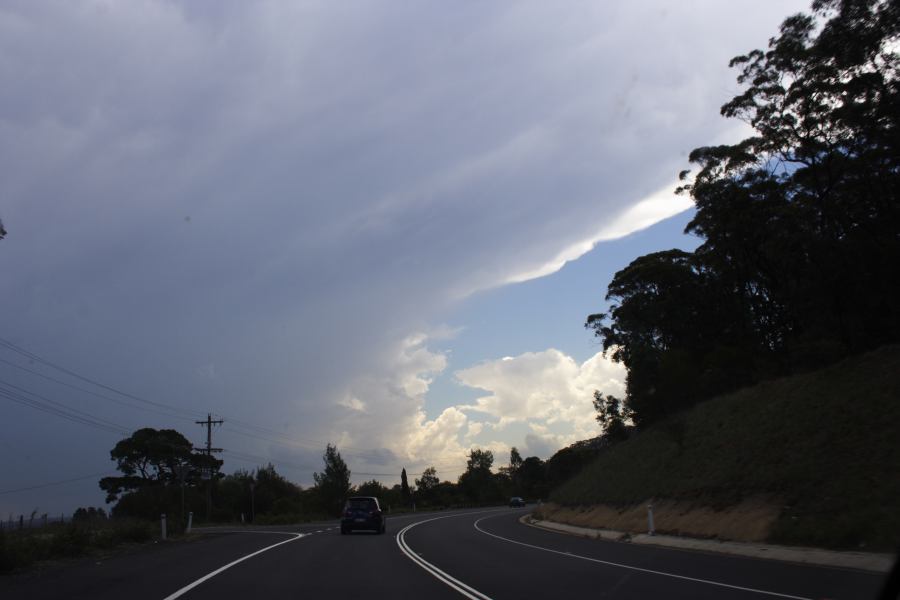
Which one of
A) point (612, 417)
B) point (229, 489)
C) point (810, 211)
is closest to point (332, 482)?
point (229, 489)

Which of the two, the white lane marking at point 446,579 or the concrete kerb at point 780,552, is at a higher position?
the white lane marking at point 446,579

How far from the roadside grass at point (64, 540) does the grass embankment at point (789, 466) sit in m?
19.0

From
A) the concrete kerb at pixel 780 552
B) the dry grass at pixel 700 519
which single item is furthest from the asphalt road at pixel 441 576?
the dry grass at pixel 700 519

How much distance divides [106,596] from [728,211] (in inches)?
1535

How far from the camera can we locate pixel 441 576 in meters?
14.6

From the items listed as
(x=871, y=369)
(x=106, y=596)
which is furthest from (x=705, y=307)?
(x=106, y=596)

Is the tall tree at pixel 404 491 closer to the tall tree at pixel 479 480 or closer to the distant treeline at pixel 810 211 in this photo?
the tall tree at pixel 479 480

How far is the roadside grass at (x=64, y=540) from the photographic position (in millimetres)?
16875

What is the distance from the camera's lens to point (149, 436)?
8906 centimetres

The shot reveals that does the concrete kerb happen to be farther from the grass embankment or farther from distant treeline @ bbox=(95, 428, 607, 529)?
distant treeline @ bbox=(95, 428, 607, 529)

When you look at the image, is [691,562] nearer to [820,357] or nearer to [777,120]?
[820,357]

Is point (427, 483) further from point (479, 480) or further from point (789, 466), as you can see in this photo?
point (789, 466)

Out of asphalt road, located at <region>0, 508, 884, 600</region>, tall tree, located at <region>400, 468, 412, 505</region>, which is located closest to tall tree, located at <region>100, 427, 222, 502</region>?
tall tree, located at <region>400, 468, 412, 505</region>

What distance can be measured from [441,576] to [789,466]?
14406 millimetres
